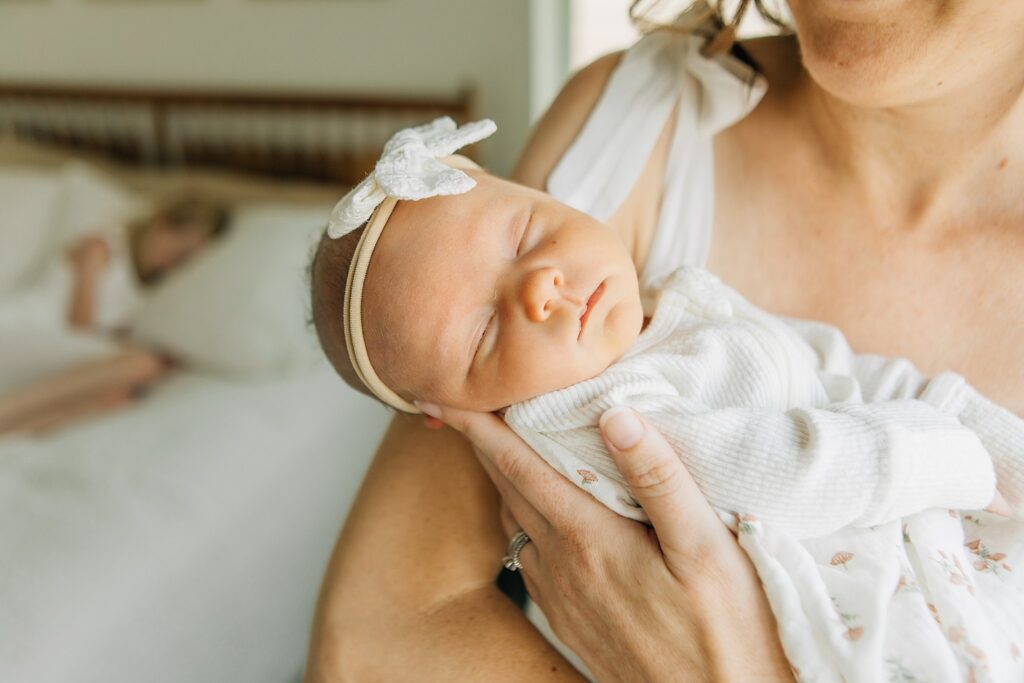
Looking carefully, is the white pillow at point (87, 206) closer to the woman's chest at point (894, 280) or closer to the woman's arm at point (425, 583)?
the woman's arm at point (425, 583)

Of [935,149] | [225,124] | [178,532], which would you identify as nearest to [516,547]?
[935,149]

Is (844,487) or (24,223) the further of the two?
(24,223)

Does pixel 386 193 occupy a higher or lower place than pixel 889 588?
higher

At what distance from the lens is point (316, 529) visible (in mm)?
2174

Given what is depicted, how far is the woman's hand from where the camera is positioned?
0.76 metres

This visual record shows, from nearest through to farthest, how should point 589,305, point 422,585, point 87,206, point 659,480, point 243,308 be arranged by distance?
point 659,480 < point 589,305 < point 422,585 < point 243,308 < point 87,206

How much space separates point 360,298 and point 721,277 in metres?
0.43

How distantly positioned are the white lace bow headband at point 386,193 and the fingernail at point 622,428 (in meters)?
0.29

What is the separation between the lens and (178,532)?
1835mm

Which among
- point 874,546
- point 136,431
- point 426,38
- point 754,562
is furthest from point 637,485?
point 426,38

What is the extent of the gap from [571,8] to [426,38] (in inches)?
20.9

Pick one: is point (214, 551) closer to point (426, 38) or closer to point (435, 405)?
point (435, 405)

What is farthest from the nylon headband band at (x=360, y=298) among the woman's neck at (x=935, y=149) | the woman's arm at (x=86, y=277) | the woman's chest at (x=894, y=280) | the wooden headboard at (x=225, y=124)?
the woman's arm at (x=86, y=277)

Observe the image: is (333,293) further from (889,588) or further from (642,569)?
(889,588)
